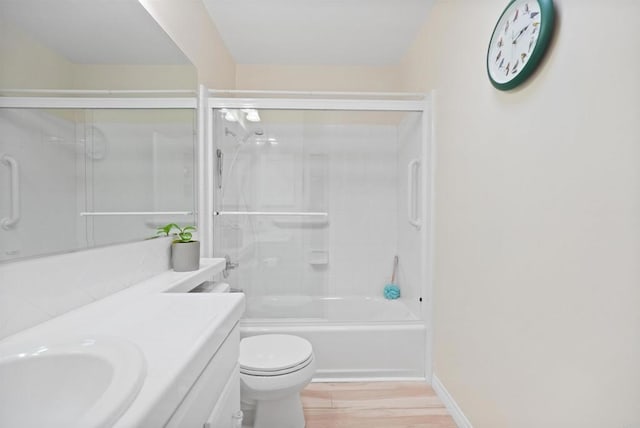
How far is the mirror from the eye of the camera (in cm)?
78

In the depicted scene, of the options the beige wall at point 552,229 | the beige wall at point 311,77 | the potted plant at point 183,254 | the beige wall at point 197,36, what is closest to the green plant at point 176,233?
the potted plant at point 183,254

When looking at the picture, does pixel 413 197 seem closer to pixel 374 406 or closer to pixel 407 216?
pixel 407 216

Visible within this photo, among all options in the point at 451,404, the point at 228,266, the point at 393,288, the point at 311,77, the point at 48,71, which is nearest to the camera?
the point at 48,71

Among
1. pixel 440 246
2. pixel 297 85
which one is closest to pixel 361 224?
pixel 440 246

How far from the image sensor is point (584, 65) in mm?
865

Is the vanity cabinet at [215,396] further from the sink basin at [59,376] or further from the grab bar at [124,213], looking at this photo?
the grab bar at [124,213]

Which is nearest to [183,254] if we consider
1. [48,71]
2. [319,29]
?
[48,71]

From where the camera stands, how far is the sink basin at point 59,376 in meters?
0.57

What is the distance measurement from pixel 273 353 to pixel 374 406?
2.35 ft

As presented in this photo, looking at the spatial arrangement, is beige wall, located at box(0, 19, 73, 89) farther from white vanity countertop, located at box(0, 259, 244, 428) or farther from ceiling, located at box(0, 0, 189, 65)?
white vanity countertop, located at box(0, 259, 244, 428)

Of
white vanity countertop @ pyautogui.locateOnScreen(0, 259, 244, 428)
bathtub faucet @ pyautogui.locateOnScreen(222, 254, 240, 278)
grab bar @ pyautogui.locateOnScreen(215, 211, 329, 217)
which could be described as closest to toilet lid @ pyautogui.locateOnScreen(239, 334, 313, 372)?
white vanity countertop @ pyautogui.locateOnScreen(0, 259, 244, 428)

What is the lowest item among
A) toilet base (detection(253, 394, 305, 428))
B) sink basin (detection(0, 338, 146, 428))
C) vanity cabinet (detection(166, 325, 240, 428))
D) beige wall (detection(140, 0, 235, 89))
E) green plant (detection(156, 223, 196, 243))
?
toilet base (detection(253, 394, 305, 428))

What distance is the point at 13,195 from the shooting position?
2.51 feet

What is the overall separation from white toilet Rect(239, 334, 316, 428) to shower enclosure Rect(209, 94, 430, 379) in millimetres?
472
